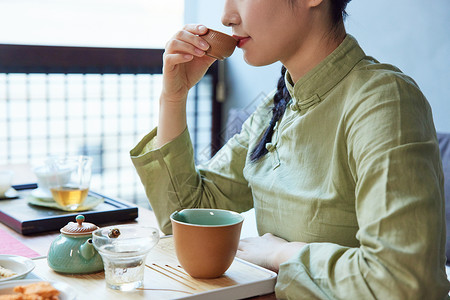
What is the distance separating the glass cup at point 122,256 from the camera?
89 centimetres

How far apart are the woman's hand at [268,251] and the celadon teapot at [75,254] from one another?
0.89 feet

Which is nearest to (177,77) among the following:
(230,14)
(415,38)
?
(230,14)

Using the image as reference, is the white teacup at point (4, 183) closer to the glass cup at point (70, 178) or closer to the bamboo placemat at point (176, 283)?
the glass cup at point (70, 178)

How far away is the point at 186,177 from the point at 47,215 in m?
0.35

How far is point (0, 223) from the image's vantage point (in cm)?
144

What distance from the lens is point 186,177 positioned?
1.41 m

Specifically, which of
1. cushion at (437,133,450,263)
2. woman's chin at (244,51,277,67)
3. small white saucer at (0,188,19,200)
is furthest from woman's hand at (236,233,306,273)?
cushion at (437,133,450,263)

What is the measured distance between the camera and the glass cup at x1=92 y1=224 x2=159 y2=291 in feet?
2.91

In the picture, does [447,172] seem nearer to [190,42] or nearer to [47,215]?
[190,42]

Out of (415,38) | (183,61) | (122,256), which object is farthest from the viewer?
(415,38)

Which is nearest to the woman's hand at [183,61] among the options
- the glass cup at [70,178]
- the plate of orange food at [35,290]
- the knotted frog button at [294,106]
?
the knotted frog button at [294,106]

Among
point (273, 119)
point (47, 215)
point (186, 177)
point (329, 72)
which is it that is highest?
point (329, 72)

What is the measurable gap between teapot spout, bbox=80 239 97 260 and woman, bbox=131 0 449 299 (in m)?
0.28

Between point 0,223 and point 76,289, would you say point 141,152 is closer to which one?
point 0,223
